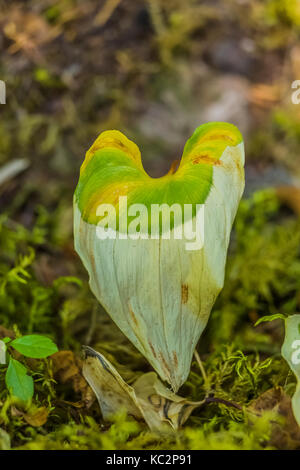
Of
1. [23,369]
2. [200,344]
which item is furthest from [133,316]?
[200,344]

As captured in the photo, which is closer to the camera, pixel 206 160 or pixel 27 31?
pixel 206 160

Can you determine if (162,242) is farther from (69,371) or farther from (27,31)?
(27,31)
